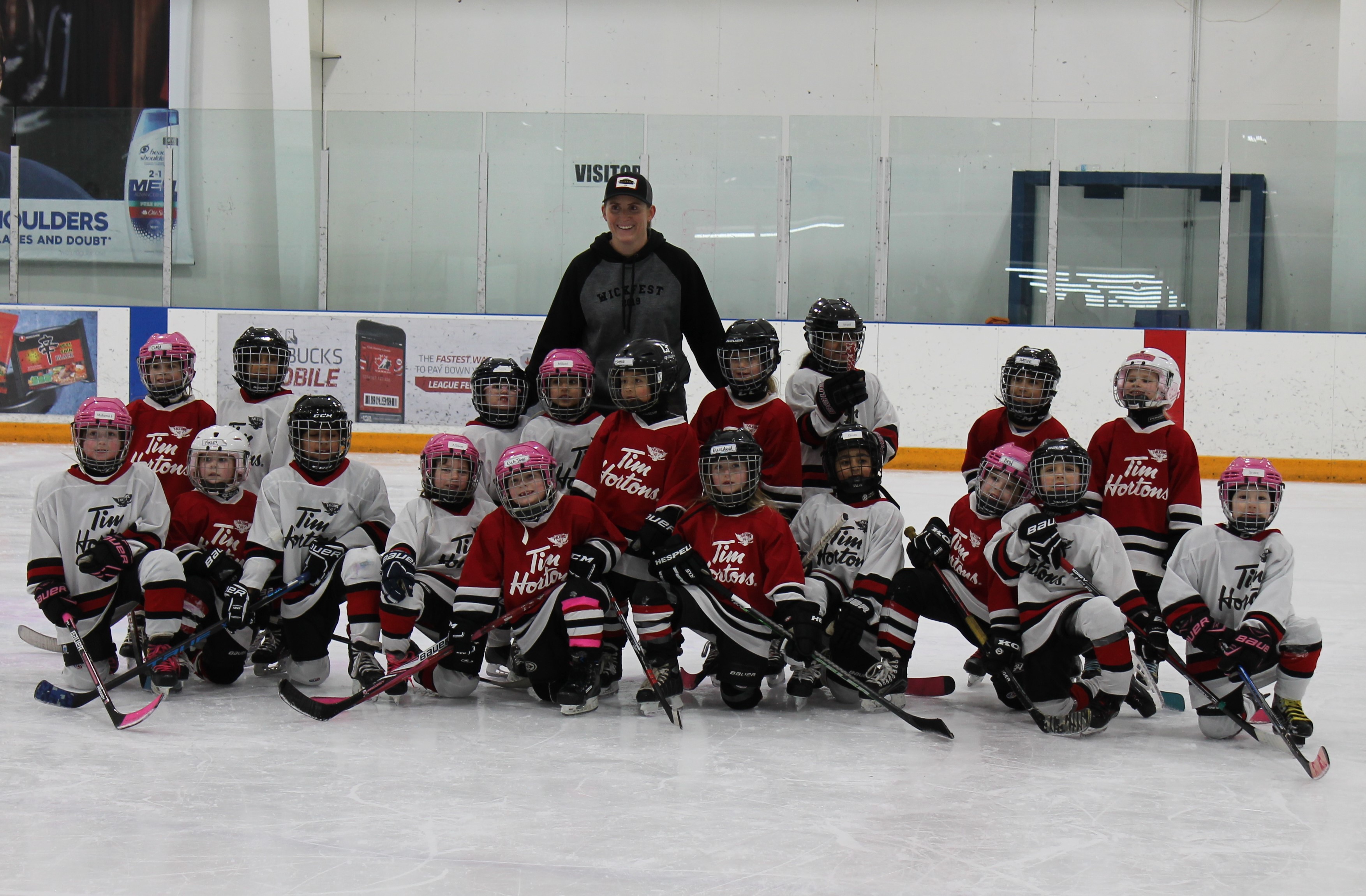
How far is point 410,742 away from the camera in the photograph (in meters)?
2.86

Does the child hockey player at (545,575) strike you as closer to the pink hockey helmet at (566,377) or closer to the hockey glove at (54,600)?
the pink hockey helmet at (566,377)

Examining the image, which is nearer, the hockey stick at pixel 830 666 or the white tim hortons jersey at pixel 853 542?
the hockey stick at pixel 830 666

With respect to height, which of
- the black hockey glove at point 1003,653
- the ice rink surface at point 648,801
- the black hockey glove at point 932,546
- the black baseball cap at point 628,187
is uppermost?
the black baseball cap at point 628,187

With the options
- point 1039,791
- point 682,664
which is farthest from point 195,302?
point 1039,791

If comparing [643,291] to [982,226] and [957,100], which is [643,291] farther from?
[957,100]

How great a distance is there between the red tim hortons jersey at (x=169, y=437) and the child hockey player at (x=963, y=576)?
2.02 m

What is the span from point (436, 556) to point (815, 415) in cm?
109

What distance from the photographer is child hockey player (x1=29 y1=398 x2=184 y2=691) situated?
320 centimetres

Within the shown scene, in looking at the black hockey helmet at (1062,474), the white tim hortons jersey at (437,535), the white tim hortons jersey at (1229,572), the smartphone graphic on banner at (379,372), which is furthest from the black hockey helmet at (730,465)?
the smartphone graphic on banner at (379,372)

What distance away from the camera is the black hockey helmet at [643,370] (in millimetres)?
3340

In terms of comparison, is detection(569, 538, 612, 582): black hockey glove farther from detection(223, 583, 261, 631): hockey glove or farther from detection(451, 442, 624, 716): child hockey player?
detection(223, 583, 261, 631): hockey glove

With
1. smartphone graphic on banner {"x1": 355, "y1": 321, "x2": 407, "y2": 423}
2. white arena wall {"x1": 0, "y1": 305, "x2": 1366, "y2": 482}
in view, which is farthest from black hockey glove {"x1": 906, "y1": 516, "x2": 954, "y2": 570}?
smartphone graphic on banner {"x1": 355, "y1": 321, "x2": 407, "y2": 423}

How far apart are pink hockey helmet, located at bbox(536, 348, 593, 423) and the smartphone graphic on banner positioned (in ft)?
18.1

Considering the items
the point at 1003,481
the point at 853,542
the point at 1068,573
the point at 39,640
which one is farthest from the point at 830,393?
the point at 39,640
